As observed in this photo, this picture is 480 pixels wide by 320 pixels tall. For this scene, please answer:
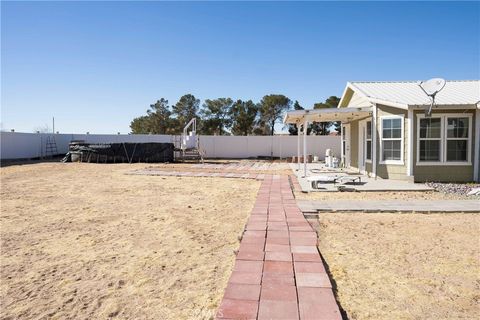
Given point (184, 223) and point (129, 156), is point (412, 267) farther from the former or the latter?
point (129, 156)

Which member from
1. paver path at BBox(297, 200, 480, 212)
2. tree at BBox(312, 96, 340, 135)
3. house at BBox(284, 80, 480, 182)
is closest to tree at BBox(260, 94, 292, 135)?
tree at BBox(312, 96, 340, 135)

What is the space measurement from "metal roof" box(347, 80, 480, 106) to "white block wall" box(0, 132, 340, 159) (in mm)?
11381

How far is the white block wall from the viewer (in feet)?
83.9

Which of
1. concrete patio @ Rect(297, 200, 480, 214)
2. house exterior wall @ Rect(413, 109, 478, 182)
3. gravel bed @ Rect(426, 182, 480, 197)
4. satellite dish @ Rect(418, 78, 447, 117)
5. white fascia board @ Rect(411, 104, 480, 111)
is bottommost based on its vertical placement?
concrete patio @ Rect(297, 200, 480, 214)

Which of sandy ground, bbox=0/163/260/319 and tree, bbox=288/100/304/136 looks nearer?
sandy ground, bbox=0/163/260/319

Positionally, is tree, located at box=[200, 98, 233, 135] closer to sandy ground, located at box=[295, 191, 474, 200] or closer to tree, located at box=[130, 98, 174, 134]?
A: tree, located at box=[130, 98, 174, 134]

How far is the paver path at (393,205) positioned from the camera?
7012mm

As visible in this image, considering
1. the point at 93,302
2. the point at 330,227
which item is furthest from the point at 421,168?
the point at 93,302

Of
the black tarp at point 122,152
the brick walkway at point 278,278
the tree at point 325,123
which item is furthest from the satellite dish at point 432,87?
the tree at point 325,123

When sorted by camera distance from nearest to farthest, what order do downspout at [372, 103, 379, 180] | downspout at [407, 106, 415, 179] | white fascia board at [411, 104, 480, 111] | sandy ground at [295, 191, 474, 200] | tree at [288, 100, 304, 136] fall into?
sandy ground at [295, 191, 474, 200] < white fascia board at [411, 104, 480, 111] < downspout at [407, 106, 415, 179] < downspout at [372, 103, 379, 180] < tree at [288, 100, 304, 136]

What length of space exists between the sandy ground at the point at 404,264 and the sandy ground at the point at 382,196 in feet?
6.35

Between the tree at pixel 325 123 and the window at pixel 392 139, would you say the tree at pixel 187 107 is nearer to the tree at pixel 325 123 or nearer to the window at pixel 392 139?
the tree at pixel 325 123

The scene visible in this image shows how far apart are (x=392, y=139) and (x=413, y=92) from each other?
2836 millimetres

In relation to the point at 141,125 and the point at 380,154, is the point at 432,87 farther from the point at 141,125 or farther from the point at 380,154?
the point at 141,125
